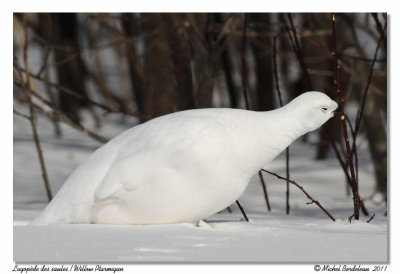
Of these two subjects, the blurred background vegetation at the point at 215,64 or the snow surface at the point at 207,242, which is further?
the blurred background vegetation at the point at 215,64

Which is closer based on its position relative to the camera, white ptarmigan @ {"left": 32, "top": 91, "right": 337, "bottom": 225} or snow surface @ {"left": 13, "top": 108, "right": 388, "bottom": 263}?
snow surface @ {"left": 13, "top": 108, "right": 388, "bottom": 263}

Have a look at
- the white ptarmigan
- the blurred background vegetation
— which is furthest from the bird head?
the blurred background vegetation

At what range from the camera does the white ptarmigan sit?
246cm

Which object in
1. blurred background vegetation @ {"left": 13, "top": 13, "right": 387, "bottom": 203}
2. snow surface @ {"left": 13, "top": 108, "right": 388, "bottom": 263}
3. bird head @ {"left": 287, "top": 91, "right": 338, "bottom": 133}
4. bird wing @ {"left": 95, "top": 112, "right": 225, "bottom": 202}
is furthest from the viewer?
blurred background vegetation @ {"left": 13, "top": 13, "right": 387, "bottom": 203}

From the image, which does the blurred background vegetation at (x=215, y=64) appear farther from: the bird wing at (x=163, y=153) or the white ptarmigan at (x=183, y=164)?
the bird wing at (x=163, y=153)

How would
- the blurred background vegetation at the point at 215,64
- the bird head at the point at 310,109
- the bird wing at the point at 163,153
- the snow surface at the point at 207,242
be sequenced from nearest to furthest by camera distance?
the snow surface at the point at 207,242 < the bird wing at the point at 163,153 < the bird head at the point at 310,109 < the blurred background vegetation at the point at 215,64

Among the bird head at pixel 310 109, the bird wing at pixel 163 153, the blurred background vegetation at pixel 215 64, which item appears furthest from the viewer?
the blurred background vegetation at pixel 215 64

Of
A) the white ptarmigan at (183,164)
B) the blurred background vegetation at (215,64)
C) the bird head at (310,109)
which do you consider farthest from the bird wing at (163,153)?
the blurred background vegetation at (215,64)

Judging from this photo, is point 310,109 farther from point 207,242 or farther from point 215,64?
point 215,64

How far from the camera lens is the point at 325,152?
22.7 feet

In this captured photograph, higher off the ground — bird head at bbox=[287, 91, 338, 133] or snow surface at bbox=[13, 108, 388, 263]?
bird head at bbox=[287, 91, 338, 133]

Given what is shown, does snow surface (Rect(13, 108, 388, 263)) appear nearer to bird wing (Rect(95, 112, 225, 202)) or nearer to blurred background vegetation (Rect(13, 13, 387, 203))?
bird wing (Rect(95, 112, 225, 202))

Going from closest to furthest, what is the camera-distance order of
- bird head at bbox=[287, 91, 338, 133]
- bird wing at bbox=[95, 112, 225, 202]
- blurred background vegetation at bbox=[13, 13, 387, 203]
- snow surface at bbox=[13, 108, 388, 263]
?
snow surface at bbox=[13, 108, 388, 263] → bird wing at bbox=[95, 112, 225, 202] → bird head at bbox=[287, 91, 338, 133] → blurred background vegetation at bbox=[13, 13, 387, 203]

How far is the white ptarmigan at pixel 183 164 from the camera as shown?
2.46m
